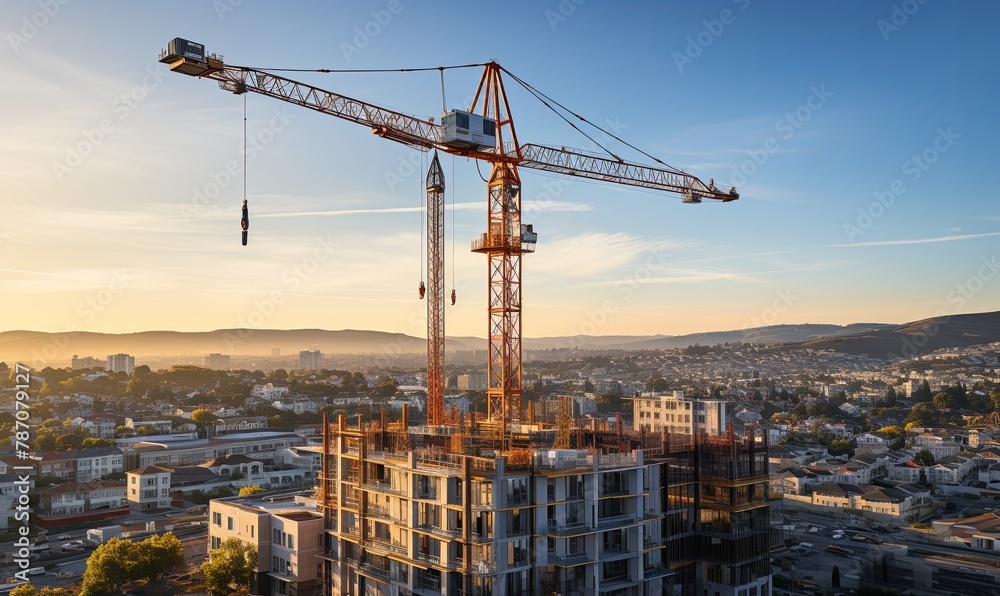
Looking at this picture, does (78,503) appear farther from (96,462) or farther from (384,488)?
(384,488)

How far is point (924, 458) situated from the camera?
3086 inches

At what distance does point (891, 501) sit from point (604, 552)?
4408cm

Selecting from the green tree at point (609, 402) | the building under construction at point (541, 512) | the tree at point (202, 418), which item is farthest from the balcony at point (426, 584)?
the green tree at point (609, 402)

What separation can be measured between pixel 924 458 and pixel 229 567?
72758 mm

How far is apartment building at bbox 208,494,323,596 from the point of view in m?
29.3

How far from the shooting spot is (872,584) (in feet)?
129

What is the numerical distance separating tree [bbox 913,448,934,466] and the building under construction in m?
60.1

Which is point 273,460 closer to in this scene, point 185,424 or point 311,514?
point 185,424

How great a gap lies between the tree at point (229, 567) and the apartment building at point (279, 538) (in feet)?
1.42

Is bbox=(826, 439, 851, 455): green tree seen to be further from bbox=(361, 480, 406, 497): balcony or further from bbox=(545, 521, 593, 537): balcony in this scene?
bbox=(361, 480, 406, 497): balcony

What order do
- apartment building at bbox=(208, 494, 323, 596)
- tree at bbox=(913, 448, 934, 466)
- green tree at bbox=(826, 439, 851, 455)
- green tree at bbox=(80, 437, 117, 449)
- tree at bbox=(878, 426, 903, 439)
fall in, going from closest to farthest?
1. apartment building at bbox=(208, 494, 323, 596)
2. green tree at bbox=(80, 437, 117, 449)
3. tree at bbox=(913, 448, 934, 466)
4. green tree at bbox=(826, 439, 851, 455)
5. tree at bbox=(878, 426, 903, 439)

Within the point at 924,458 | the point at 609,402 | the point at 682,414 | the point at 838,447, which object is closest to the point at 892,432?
the point at 838,447

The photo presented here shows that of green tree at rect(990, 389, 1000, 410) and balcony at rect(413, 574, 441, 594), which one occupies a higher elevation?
balcony at rect(413, 574, 441, 594)

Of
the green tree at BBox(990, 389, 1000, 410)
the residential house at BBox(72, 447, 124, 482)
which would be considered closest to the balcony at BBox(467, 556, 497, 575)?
the residential house at BBox(72, 447, 124, 482)
